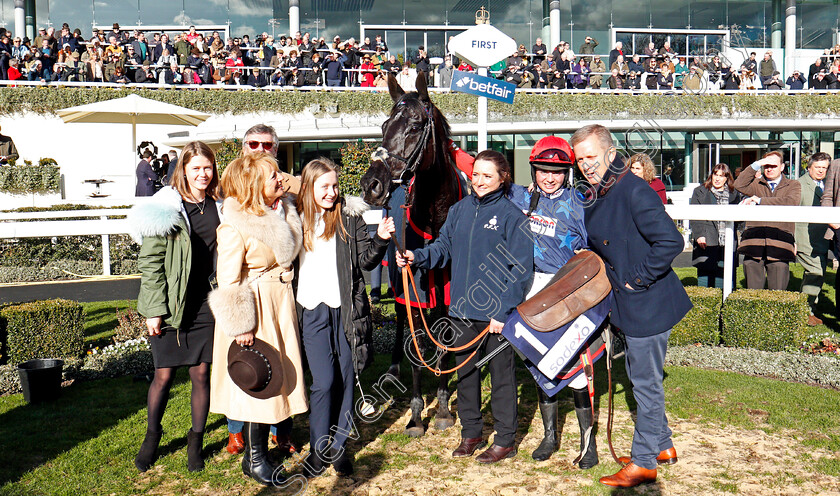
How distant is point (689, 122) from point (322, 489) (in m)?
21.6

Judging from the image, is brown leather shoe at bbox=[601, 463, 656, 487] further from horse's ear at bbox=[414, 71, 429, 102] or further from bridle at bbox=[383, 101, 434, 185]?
horse's ear at bbox=[414, 71, 429, 102]

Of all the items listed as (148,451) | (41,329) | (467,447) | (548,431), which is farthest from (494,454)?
(41,329)

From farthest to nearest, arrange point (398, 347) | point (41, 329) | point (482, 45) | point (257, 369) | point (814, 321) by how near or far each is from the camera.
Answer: point (814, 321)
point (482, 45)
point (41, 329)
point (398, 347)
point (257, 369)

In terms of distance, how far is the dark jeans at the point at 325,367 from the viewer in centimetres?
378

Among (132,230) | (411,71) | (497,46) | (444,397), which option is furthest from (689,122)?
(132,230)

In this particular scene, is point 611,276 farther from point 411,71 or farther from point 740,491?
point 411,71

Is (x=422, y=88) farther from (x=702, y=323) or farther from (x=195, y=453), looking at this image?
(x=702, y=323)

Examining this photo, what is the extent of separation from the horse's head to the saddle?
1.06 m

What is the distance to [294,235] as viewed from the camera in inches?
148

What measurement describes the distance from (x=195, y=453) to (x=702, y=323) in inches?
180

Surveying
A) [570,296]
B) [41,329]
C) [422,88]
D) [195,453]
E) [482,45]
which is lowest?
[195,453]

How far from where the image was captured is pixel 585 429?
154 inches

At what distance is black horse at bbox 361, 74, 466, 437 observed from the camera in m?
4.14

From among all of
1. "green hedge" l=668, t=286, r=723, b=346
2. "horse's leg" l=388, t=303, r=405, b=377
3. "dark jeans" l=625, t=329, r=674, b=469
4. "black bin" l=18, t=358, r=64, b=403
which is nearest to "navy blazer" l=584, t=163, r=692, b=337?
"dark jeans" l=625, t=329, r=674, b=469
